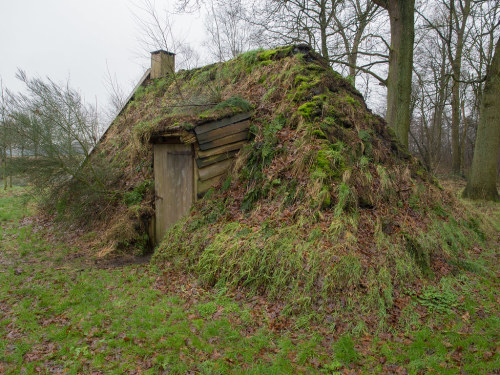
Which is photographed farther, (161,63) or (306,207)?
(161,63)

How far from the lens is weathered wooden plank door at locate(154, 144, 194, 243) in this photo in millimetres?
7527

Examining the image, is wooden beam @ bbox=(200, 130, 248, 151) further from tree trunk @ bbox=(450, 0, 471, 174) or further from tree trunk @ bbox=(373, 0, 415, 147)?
tree trunk @ bbox=(450, 0, 471, 174)

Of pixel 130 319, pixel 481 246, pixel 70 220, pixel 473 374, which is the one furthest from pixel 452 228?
pixel 70 220

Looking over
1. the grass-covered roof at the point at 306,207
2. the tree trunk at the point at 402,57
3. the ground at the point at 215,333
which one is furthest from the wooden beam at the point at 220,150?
the tree trunk at the point at 402,57

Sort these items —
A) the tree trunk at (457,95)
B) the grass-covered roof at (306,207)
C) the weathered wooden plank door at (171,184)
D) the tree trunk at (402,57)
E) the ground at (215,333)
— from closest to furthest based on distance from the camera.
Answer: the ground at (215,333), the grass-covered roof at (306,207), the weathered wooden plank door at (171,184), the tree trunk at (402,57), the tree trunk at (457,95)

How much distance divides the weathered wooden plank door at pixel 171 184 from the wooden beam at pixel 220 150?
323 millimetres

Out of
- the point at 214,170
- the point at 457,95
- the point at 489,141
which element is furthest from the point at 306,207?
the point at 457,95

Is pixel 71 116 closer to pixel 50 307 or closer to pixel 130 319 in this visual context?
pixel 50 307

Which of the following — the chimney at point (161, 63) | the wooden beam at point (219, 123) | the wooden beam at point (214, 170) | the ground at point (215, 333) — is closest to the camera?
the ground at point (215, 333)

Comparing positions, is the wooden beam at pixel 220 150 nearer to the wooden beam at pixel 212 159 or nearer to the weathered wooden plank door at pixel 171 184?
the wooden beam at pixel 212 159

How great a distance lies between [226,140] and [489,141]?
912 cm

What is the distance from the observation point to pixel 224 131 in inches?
289

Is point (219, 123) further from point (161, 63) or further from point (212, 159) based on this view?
point (161, 63)

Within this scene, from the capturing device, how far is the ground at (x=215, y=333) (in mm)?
3721
